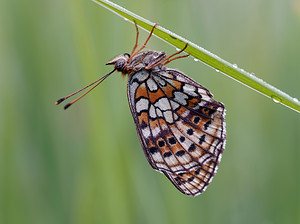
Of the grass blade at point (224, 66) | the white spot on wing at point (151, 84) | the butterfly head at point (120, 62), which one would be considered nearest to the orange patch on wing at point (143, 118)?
the white spot on wing at point (151, 84)

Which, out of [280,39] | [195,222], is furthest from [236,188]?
[280,39]

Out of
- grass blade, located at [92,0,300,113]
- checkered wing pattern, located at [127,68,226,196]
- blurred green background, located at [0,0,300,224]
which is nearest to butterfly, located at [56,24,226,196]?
checkered wing pattern, located at [127,68,226,196]

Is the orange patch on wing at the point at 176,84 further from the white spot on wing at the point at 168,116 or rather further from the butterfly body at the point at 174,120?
the white spot on wing at the point at 168,116

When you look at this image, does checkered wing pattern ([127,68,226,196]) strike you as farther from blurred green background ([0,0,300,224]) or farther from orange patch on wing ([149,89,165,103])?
blurred green background ([0,0,300,224])

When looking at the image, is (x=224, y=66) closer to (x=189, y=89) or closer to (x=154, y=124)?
(x=189, y=89)

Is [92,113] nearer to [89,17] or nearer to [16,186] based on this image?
[89,17]

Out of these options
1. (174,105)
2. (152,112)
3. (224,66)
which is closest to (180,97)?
(174,105)

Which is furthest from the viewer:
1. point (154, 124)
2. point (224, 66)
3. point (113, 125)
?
point (154, 124)
